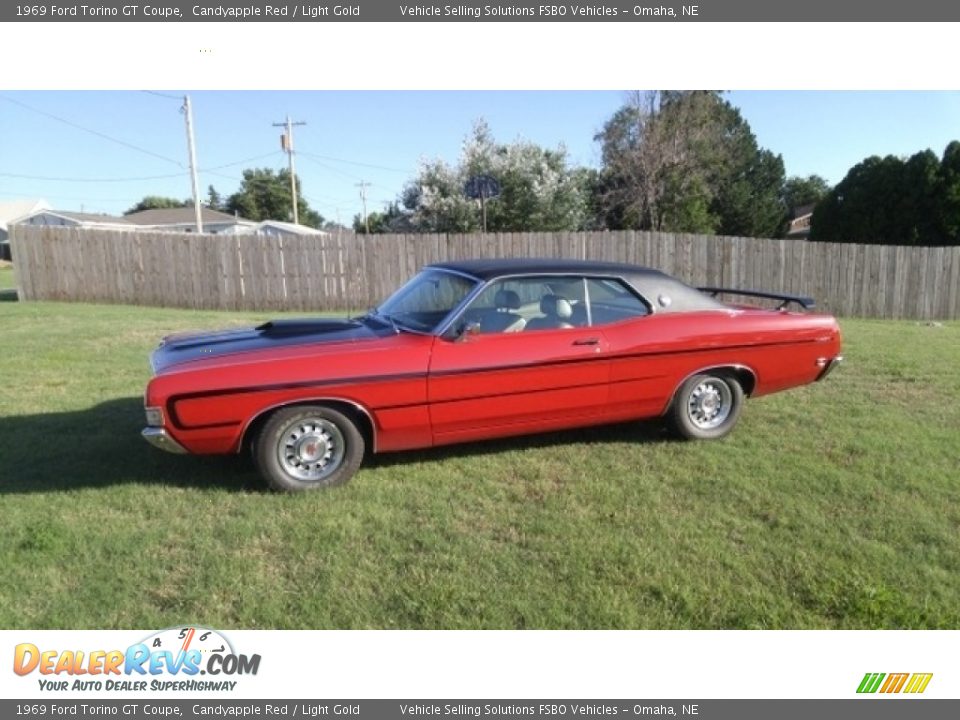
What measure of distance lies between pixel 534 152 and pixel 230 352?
758 inches

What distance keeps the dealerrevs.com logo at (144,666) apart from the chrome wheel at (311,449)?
1.40 metres

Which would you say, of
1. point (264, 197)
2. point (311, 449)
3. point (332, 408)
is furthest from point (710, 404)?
point (264, 197)

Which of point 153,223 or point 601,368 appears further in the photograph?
point 153,223

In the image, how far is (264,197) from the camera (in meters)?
69.1

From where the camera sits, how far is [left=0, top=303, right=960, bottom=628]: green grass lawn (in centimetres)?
276

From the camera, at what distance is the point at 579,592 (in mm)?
2867

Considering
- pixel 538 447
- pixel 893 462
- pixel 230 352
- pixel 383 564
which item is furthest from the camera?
pixel 538 447

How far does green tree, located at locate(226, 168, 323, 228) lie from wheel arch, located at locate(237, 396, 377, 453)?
225 ft

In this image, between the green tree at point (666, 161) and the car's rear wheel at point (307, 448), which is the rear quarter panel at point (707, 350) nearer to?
the car's rear wheel at point (307, 448)

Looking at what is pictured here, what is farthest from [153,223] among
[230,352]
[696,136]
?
[230,352]

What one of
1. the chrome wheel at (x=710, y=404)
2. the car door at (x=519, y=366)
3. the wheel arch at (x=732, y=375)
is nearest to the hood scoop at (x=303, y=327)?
the car door at (x=519, y=366)

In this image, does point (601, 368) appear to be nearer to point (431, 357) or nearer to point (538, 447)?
point (538, 447)

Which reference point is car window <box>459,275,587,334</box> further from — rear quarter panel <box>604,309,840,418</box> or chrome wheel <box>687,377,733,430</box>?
chrome wheel <box>687,377,733,430</box>

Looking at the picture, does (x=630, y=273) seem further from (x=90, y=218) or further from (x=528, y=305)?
(x=90, y=218)
